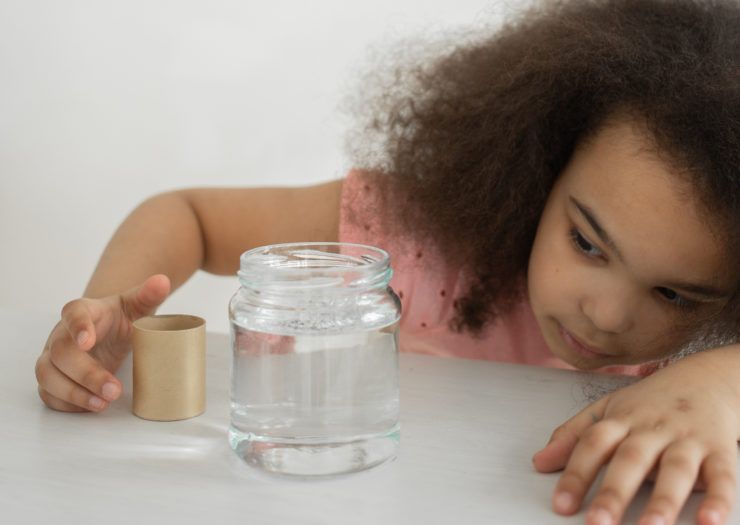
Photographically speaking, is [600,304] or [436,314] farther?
[436,314]

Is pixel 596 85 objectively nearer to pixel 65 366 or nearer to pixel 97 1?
pixel 65 366

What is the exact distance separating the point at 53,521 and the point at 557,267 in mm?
481

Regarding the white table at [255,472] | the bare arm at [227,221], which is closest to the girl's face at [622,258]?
the white table at [255,472]

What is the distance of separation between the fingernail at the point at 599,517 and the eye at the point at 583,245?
13.3 inches

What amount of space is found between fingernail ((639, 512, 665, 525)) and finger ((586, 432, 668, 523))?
11 mm

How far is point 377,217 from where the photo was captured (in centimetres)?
90

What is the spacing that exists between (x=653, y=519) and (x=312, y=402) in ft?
0.62

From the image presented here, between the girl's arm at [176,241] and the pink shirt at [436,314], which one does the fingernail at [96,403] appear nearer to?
the girl's arm at [176,241]

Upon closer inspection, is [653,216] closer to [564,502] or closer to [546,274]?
[546,274]

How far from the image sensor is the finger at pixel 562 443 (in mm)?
474

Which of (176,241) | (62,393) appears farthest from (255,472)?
(176,241)

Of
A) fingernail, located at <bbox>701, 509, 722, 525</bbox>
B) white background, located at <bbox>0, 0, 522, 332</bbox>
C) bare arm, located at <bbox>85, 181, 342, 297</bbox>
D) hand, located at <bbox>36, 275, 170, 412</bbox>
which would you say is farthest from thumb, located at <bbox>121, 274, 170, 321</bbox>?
white background, located at <bbox>0, 0, 522, 332</bbox>

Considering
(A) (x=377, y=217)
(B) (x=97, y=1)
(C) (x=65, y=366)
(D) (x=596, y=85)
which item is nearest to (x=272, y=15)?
(B) (x=97, y=1)

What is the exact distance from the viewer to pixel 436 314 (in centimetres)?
99
